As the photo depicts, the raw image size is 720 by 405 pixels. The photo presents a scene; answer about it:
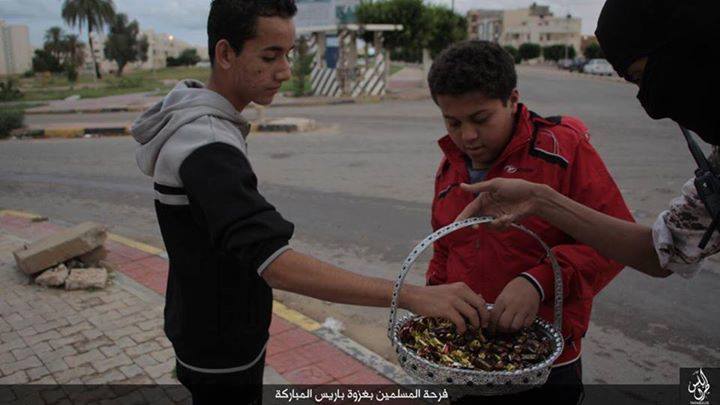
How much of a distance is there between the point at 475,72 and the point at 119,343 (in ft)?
9.81

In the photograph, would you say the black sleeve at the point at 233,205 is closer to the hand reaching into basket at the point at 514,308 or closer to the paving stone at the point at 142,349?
the hand reaching into basket at the point at 514,308

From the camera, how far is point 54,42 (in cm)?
5925

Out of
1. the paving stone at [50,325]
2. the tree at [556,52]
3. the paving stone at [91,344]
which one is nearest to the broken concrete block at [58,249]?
the paving stone at [50,325]

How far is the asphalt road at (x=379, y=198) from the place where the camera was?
4.02 metres

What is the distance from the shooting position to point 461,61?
78.6 inches

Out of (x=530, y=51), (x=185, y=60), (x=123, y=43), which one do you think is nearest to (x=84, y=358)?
(x=123, y=43)

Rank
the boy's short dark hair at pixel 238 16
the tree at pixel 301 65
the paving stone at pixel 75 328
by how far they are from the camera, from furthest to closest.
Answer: the tree at pixel 301 65 < the paving stone at pixel 75 328 < the boy's short dark hair at pixel 238 16

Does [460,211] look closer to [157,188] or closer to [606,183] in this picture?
[606,183]

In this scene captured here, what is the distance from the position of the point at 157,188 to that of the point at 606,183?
143 centimetres

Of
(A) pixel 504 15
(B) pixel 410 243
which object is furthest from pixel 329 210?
(A) pixel 504 15

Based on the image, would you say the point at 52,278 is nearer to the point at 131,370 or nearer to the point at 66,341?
the point at 66,341

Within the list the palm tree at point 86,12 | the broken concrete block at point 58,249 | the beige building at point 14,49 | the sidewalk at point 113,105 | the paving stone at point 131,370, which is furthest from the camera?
the beige building at point 14,49

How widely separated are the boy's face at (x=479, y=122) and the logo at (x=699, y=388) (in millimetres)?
1535

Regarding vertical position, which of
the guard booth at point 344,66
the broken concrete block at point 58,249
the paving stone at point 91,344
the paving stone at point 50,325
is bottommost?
the paving stone at point 91,344
